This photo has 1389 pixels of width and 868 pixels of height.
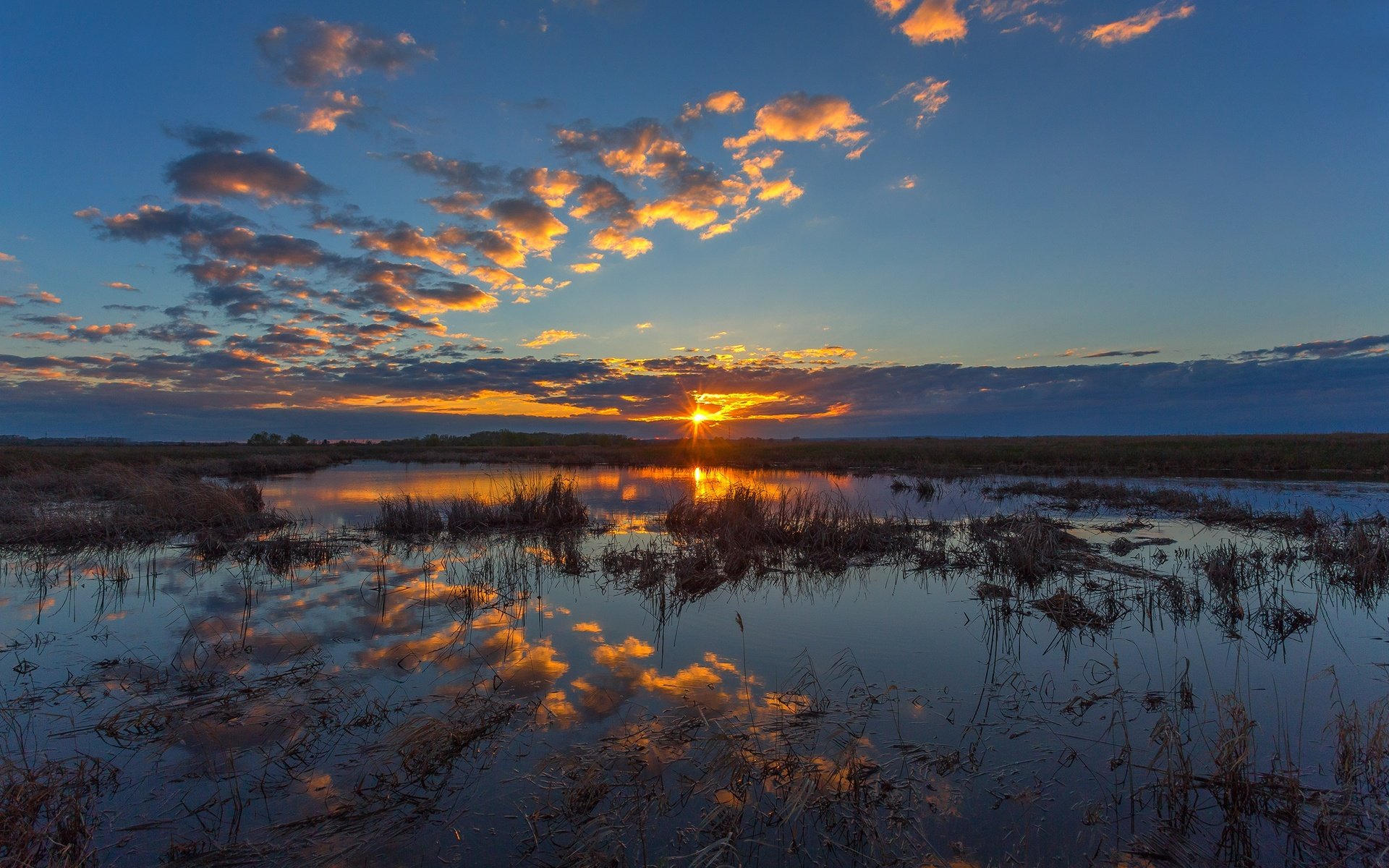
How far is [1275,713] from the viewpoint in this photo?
5.74 metres

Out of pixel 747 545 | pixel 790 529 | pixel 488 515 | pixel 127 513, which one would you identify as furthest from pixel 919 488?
pixel 127 513

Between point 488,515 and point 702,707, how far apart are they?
13.2 metres

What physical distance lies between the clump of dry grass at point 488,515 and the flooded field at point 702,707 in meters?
3.47

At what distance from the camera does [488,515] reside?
17594 millimetres

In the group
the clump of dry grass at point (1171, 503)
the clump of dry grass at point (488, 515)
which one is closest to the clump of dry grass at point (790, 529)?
the clump of dry grass at point (488, 515)

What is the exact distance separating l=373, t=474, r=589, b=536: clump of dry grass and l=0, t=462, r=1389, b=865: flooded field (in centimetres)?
347

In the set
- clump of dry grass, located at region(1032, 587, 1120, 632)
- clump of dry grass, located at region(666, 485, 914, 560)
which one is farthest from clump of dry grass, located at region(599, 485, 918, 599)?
clump of dry grass, located at region(1032, 587, 1120, 632)

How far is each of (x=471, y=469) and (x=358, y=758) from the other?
134ft

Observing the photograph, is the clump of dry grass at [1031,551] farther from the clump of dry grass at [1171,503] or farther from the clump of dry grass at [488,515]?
the clump of dry grass at [488,515]

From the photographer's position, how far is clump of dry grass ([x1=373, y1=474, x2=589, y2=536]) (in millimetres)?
16422

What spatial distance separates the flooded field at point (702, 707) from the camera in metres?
3.92

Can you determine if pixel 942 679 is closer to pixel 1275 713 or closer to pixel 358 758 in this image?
pixel 1275 713

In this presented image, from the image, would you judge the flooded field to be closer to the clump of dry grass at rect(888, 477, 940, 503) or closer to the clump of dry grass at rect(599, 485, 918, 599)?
the clump of dry grass at rect(599, 485, 918, 599)

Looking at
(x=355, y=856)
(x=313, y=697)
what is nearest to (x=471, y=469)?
(x=313, y=697)
